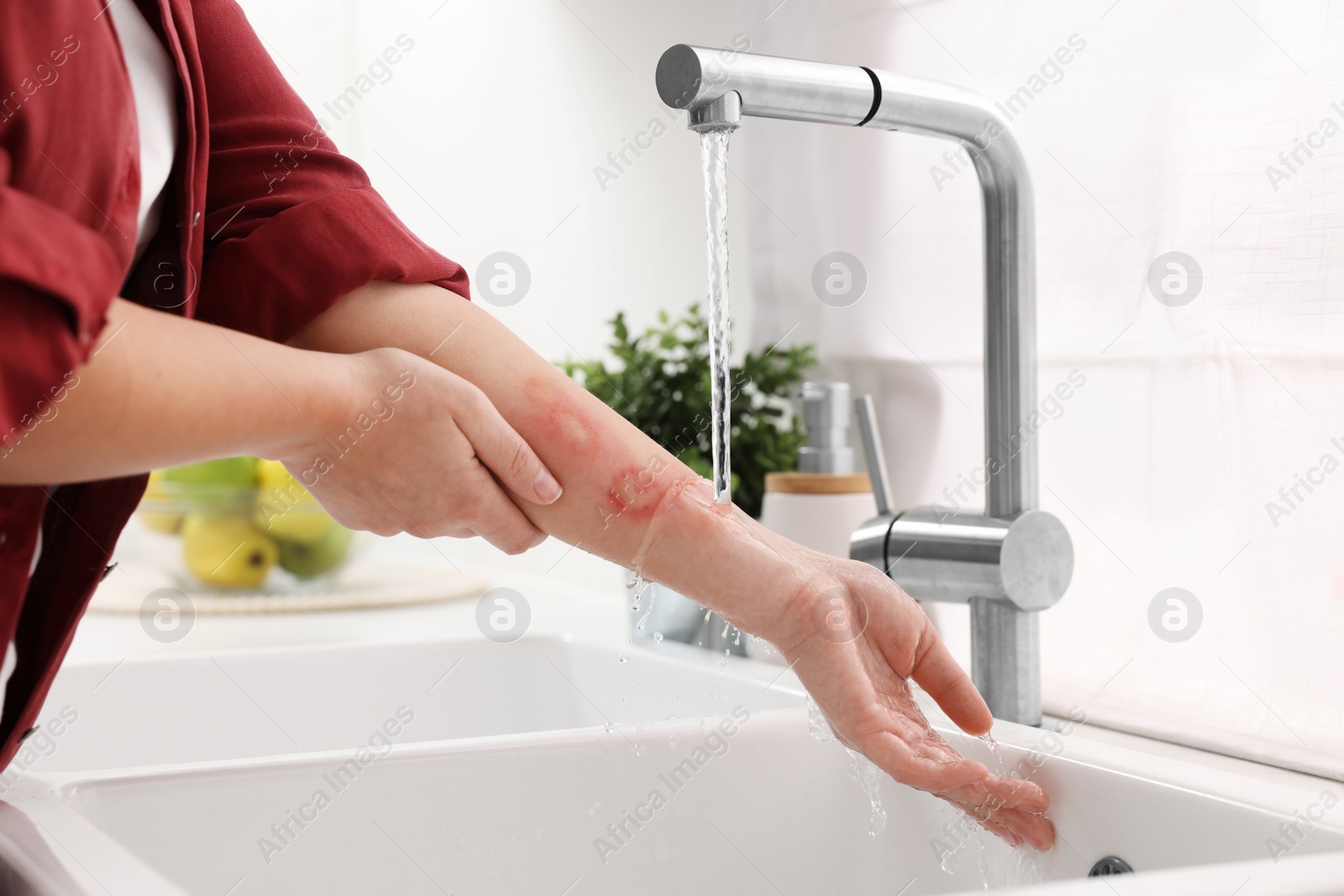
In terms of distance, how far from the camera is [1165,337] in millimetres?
783

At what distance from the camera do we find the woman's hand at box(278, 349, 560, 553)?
1.67 feet

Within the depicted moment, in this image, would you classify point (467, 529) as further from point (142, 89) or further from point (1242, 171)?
point (1242, 171)

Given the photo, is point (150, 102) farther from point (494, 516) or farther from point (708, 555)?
point (708, 555)

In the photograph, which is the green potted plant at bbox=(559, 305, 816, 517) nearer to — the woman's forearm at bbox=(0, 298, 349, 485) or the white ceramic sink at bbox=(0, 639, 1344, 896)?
the white ceramic sink at bbox=(0, 639, 1344, 896)

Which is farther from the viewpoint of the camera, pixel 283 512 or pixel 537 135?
pixel 537 135

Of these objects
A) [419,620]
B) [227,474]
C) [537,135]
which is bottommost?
[419,620]

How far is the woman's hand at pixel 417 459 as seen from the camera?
51cm

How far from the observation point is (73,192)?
40 cm

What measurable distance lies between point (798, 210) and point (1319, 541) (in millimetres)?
584

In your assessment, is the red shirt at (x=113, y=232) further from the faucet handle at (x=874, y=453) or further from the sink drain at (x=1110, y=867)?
the sink drain at (x=1110, y=867)

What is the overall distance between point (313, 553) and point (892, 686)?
88 cm

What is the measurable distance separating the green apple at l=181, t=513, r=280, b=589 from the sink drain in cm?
101

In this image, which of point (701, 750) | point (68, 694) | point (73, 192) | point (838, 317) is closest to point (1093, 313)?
point (838, 317)

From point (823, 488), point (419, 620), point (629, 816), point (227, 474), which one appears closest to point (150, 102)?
point (629, 816)
